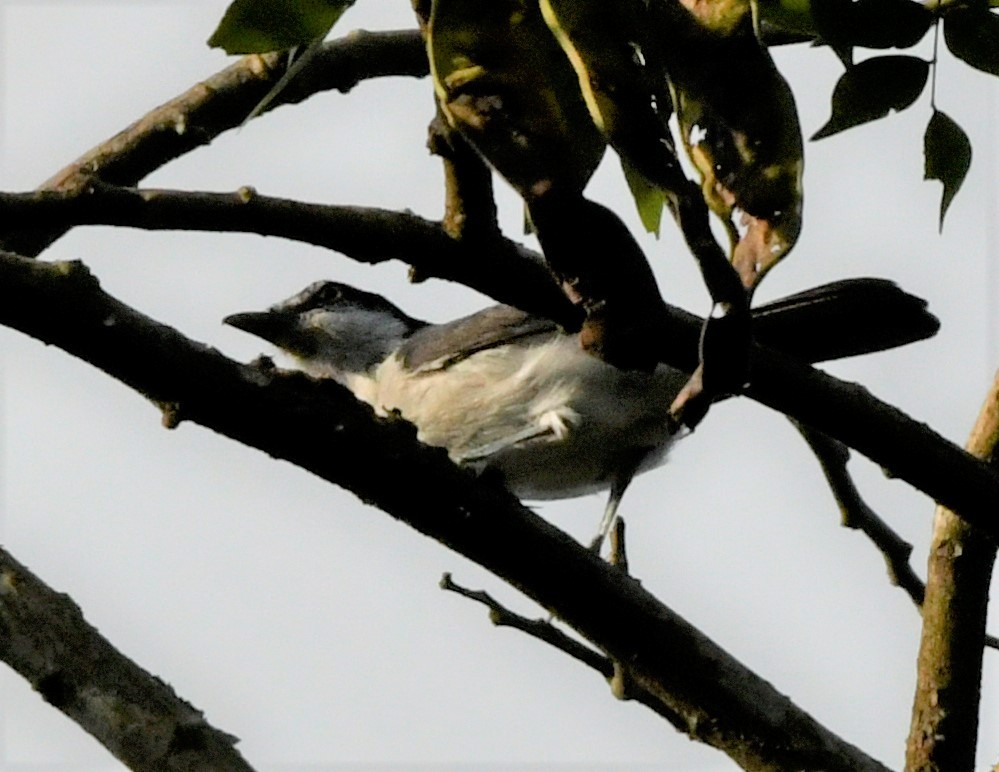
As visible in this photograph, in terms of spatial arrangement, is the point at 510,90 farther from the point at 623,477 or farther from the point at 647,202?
the point at 623,477

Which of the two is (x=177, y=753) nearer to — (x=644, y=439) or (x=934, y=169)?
(x=934, y=169)

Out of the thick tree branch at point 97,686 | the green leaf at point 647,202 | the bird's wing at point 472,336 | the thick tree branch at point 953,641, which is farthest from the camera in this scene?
the bird's wing at point 472,336

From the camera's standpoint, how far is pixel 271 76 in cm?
263

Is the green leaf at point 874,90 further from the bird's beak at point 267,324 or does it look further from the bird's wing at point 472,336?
the bird's beak at point 267,324

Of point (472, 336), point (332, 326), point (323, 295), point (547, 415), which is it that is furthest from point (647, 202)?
point (323, 295)

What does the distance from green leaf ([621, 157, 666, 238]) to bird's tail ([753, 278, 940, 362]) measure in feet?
3.65

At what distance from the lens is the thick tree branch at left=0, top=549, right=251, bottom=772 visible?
2.06 m

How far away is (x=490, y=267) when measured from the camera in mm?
1460

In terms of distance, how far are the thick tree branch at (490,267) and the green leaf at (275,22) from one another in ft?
0.62

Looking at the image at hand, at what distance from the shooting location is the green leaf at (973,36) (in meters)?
1.46

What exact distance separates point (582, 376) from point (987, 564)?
2463 millimetres

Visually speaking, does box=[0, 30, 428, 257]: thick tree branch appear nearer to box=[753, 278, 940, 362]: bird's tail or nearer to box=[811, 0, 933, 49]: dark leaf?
box=[753, 278, 940, 362]: bird's tail

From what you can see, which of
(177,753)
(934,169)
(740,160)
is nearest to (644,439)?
(177,753)

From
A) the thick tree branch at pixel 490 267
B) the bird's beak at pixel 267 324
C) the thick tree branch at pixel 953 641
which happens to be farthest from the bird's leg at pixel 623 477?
the thick tree branch at pixel 490 267
